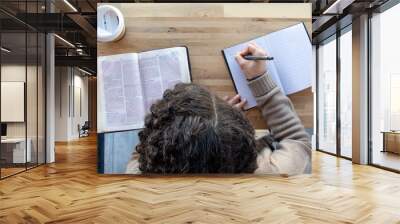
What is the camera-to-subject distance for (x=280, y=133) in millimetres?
5559

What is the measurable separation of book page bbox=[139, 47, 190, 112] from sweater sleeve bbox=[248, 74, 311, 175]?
989 millimetres

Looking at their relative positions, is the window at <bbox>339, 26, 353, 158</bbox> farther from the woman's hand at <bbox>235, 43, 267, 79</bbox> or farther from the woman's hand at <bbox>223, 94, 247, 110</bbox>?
the woman's hand at <bbox>223, 94, 247, 110</bbox>

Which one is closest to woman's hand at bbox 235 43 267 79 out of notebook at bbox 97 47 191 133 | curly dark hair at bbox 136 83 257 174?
curly dark hair at bbox 136 83 257 174

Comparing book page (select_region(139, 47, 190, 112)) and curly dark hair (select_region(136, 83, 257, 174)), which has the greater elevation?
book page (select_region(139, 47, 190, 112))

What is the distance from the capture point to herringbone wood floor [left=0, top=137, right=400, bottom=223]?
3.57 m

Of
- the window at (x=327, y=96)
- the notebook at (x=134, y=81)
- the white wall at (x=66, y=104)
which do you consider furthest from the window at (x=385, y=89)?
the white wall at (x=66, y=104)

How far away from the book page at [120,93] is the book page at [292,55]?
194 cm

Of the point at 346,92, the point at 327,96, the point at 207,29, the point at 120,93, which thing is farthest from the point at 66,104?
the point at 207,29

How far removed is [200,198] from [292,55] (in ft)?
8.18

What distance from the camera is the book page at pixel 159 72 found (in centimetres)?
556

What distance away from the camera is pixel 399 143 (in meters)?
6.77

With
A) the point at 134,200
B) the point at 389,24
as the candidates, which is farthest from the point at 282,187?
the point at 389,24

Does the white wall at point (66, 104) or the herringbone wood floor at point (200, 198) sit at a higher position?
the white wall at point (66, 104)

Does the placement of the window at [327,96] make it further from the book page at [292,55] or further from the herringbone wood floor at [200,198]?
the book page at [292,55]
